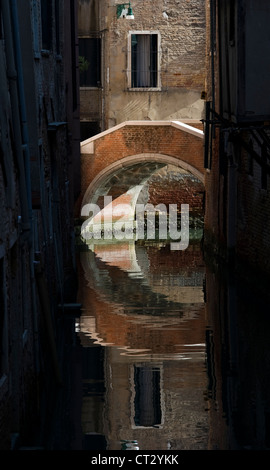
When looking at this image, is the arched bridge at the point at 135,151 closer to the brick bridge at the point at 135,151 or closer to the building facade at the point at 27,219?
the brick bridge at the point at 135,151

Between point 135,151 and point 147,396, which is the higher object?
point 135,151

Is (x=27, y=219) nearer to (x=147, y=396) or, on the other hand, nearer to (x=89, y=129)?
(x=147, y=396)

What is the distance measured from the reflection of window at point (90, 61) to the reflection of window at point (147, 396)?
54.1 ft

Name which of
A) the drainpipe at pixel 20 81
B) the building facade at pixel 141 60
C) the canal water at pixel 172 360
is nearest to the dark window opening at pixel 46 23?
the canal water at pixel 172 360

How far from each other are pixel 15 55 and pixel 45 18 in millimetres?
4891

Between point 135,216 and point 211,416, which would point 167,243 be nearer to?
point 135,216

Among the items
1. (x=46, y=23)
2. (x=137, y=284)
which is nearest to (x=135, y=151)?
(x=137, y=284)

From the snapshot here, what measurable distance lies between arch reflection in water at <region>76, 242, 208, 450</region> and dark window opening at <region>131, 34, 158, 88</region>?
6961 millimetres

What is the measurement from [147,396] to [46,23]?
573cm

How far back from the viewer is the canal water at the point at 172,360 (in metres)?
8.77

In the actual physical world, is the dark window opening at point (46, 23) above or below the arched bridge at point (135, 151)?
above

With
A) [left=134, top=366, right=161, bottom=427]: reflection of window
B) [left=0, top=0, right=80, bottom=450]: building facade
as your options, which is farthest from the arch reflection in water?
[left=0, top=0, right=80, bottom=450]: building facade

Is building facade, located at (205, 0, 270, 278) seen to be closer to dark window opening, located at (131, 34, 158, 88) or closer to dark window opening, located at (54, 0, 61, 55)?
dark window opening, located at (54, 0, 61, 55)

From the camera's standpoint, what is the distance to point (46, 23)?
13617 millimetres
